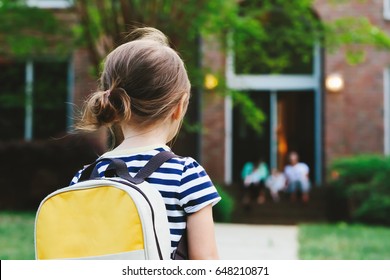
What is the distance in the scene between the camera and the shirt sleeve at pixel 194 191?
1.92 metres

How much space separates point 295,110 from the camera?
16.2 metres

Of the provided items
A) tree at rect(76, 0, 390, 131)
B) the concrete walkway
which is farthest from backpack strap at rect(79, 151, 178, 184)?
tree at rect(76, 0, 390, 131)

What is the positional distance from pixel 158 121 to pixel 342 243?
6899 mm

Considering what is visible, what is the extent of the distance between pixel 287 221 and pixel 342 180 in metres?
1.40

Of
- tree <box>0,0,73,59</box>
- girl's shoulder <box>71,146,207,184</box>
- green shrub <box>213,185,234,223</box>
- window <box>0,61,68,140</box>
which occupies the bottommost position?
green shrub <box>213,185,234,223</box>

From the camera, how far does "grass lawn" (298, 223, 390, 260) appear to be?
23.5 ft

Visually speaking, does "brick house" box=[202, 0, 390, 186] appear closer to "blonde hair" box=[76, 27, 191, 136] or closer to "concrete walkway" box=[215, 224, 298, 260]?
"concrete walkway" box=[215, 224, 298, 260]

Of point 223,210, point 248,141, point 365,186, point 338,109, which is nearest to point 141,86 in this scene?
point 223,210

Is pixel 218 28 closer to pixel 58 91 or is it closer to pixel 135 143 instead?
pixel 58 91

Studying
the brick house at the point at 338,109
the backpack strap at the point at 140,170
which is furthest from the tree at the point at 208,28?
the backpack strap at the point at 140,170

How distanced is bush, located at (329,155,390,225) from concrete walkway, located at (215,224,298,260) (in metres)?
2.30

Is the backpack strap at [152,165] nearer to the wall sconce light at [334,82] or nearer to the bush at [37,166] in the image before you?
the bush at [37,166]

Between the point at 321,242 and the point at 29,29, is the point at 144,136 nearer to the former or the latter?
the point at 321,242
